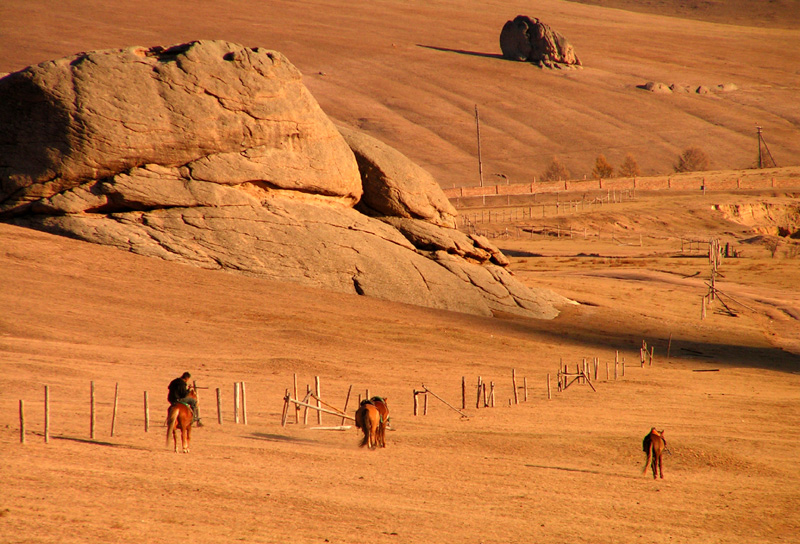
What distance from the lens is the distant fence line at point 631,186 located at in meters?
82.0

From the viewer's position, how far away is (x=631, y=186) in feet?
281

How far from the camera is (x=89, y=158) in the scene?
96.4ft

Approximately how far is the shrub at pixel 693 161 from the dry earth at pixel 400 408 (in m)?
48.8

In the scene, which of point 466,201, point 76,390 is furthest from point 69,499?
point 466,201

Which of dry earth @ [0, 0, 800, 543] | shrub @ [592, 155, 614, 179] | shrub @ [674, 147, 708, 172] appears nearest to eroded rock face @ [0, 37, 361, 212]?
dry earth @ [0, 0, 800, 543]

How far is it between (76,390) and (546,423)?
420 inches

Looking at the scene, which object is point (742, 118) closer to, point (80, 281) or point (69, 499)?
point (80, 281)


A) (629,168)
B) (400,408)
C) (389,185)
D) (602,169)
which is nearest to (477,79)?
(602,169)

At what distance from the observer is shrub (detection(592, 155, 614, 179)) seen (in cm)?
9831

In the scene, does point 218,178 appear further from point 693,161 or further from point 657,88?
point 657,88

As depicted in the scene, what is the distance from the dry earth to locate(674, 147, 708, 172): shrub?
48.8 m

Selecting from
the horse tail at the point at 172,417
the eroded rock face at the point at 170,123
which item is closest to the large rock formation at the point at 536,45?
the eroded rock face at the point at 170,123

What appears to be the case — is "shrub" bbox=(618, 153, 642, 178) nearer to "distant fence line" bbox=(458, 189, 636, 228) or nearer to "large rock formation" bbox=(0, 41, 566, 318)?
"distant fence line" bbox=(458, 189, 636, 228)

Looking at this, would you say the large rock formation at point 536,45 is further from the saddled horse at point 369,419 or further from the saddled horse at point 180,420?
the saddled horse at point 180,420
